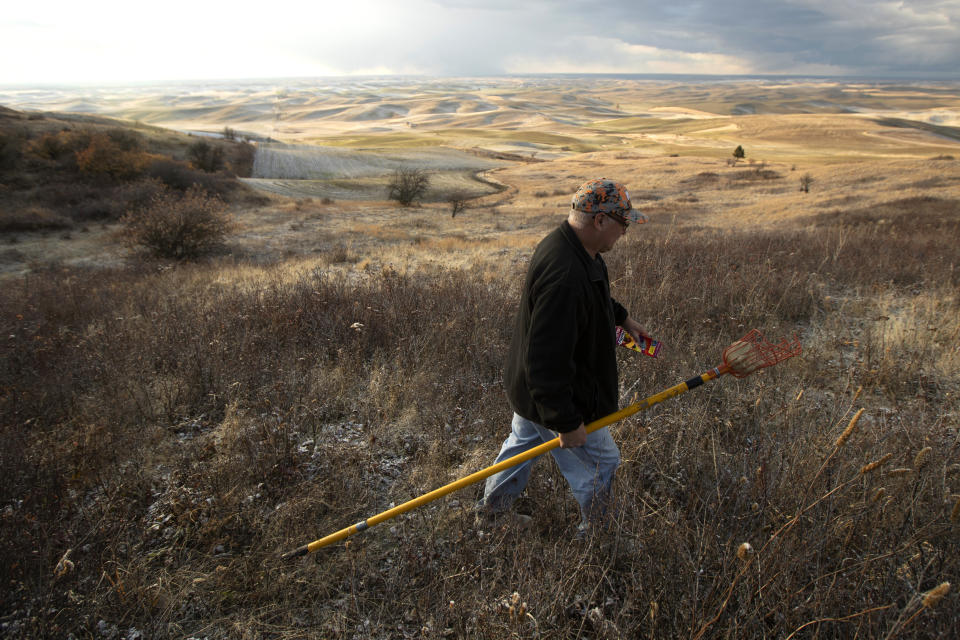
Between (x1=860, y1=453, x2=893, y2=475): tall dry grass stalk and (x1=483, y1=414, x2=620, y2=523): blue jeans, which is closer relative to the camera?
(x1=860, y1=453, x2=893, y2=475): tall dry grass stalk

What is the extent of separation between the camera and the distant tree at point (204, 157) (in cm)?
3903

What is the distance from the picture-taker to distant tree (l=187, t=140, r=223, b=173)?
39028 mm

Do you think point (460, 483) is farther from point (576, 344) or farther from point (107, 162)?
point (107, 162)

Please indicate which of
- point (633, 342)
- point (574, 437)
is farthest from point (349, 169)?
point (574, 437)

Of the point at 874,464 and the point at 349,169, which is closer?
the point at 874,464

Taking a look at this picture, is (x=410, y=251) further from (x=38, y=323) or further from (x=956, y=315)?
(x=956, y=315)

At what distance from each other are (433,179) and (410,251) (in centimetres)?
3260

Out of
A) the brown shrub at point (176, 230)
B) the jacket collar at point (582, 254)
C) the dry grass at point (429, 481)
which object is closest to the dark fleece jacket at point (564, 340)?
the jacket collar at point (582, 254)

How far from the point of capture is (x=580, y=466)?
8.61 ft

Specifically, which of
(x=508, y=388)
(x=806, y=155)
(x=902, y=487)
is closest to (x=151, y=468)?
(x=508, y=388)

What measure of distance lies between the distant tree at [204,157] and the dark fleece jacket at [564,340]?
146 feet

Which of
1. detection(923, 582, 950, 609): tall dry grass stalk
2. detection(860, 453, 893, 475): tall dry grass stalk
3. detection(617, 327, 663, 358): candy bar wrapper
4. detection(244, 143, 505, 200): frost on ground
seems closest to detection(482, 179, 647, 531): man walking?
detection(617, 327, 663, 358): candy bar wrapper

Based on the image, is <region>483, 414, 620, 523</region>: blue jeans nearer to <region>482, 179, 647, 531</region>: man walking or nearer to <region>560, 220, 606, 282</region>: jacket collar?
<region>482, 179, 647, 531</region>: man walking

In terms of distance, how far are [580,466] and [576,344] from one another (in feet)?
2.48
